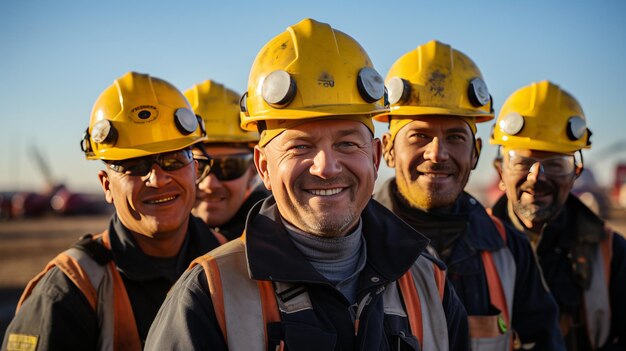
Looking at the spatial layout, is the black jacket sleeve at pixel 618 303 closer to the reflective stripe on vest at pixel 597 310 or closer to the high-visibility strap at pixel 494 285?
the reflective stripe on vest at pixel 597 310

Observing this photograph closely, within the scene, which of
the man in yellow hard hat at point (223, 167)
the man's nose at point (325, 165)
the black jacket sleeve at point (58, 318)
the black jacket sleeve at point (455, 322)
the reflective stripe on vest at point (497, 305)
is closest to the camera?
the man's nose at point (325, 165)

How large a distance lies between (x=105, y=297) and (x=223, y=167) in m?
1.90

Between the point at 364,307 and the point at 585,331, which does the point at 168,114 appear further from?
the point at 585,331

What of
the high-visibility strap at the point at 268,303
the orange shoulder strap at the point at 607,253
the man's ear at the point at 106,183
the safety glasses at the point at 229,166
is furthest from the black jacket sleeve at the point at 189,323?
the orange shoulder strap at the point at 607,253

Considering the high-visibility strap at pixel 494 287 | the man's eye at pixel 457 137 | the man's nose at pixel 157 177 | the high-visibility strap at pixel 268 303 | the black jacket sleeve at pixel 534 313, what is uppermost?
the man's eye at pixel 457 137

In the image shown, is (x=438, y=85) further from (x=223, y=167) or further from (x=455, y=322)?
(x=223, y=167)

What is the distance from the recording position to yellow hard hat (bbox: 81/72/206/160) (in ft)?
11.3

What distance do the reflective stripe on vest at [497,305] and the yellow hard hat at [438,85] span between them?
3.02ft

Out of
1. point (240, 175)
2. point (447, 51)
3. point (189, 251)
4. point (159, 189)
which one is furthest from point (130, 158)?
point (447, 51)

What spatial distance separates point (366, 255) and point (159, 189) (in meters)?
1.51

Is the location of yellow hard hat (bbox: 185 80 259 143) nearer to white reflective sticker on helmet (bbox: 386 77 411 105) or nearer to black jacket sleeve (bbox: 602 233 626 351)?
white reflective sticker on helmet (bbox: 386 77 411 105)

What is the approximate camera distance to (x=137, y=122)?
3.51 meters

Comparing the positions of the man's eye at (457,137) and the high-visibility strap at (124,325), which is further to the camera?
the man's eye at (457,137)

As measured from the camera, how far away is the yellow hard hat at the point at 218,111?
4918 millimetres
